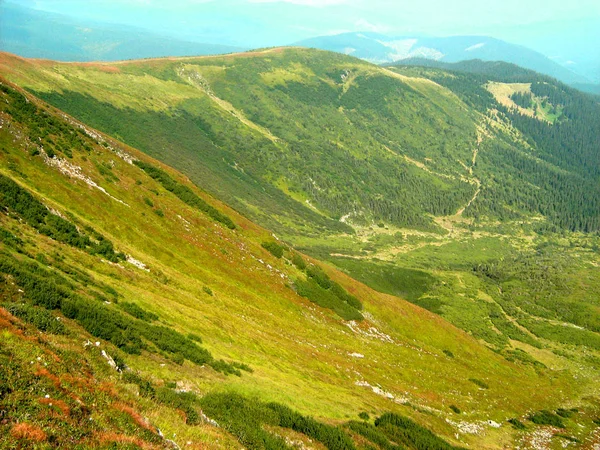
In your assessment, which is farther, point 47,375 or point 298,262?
point 298,262

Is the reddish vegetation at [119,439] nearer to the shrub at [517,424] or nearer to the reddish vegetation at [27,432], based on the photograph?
the reddish vegetation at [27,432]

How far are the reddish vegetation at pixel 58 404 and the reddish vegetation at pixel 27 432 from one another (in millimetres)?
1473

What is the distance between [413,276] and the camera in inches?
6486

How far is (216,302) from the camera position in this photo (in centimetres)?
4453

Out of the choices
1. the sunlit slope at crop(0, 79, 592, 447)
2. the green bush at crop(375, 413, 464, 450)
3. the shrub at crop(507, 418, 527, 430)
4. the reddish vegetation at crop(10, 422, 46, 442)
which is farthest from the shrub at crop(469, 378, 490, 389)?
the reddish vegetation at crop(10, 422, 46, 442)

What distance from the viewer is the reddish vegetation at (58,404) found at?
12.1 m

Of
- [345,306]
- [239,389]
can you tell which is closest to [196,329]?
[239,389]

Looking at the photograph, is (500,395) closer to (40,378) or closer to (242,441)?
(242,441)

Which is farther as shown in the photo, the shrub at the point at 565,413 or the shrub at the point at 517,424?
the shrub at the point at 565,413

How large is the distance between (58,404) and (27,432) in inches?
79.1

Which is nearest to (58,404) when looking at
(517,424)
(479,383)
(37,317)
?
(37,317)

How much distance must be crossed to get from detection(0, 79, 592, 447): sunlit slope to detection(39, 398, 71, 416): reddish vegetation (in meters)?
4.60

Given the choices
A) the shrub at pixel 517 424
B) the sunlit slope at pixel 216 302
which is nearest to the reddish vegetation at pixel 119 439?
the sunlit slope at pixel 216 302

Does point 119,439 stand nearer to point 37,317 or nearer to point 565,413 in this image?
point 37,317
